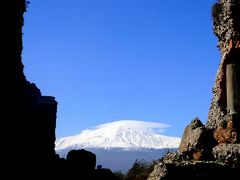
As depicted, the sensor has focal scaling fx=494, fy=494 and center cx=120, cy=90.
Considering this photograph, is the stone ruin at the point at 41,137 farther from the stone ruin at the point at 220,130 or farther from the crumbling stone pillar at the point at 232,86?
the crumbling stone pillar at the point at 232,86

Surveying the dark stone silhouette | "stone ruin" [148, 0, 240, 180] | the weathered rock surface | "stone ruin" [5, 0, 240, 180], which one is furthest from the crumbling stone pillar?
the dark stone silhouette

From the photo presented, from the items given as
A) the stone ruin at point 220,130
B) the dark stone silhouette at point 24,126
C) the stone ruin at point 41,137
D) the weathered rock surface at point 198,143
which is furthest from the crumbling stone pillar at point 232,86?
the dark stone silhouette at point 24,126

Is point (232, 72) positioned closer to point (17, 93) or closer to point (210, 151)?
point (210, 151)

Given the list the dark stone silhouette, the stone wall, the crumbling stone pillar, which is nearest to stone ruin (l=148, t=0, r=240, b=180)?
A: the crumbling stone pillar

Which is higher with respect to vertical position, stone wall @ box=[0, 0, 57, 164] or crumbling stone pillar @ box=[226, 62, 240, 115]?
crumbling stone pillar @ box=[226, 62, 240, 115]

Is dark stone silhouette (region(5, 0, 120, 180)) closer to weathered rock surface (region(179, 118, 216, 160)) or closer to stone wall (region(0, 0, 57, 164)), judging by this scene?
stone wall (region(0, 0, 57, 164))

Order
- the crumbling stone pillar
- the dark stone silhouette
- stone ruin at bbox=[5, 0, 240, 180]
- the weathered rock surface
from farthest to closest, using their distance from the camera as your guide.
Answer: the crumbling stone pillar
the weathered rock surface
stone ruin at bbox=[5, 0, 240, 180]
the dark stone silhouette

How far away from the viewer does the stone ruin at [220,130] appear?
52.0 ft

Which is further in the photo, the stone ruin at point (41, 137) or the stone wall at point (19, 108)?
the stone ruin at point (41, 137)

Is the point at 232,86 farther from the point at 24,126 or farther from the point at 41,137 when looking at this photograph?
the point at 24,126

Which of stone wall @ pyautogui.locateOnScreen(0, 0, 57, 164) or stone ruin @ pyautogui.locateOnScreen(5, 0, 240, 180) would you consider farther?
stone ruin @ pyautogui.locateOnScreen(5, 0, 240, 180)

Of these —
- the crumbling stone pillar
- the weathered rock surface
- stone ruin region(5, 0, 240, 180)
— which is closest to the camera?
stone ruin region(5, 0, 240, 180)

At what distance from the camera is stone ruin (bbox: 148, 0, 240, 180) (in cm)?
1584

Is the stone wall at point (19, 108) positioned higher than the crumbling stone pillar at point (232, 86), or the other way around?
the crumbling stone pillar at point (232, 86)
